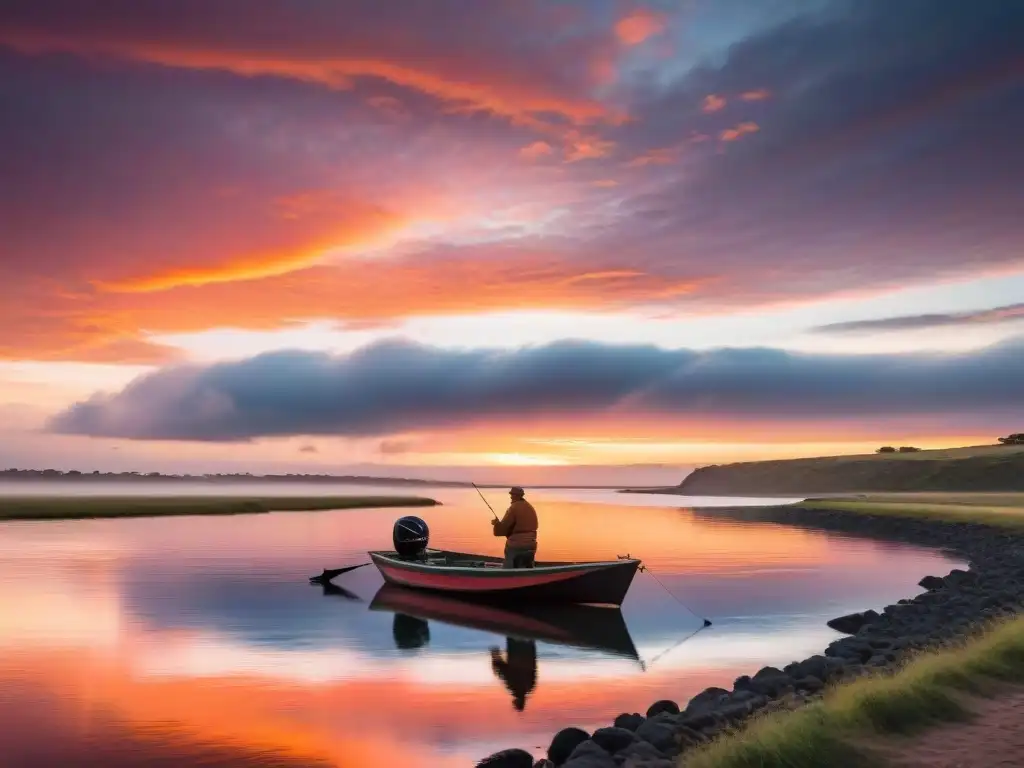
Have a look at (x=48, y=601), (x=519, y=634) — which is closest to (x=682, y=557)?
(x=519, y=634)

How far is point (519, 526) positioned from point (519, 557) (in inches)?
60.0

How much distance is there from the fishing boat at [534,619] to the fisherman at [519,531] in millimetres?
2225

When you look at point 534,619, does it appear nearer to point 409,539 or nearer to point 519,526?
point 519,526

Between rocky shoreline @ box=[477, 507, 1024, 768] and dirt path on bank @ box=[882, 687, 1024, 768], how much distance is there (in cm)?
285

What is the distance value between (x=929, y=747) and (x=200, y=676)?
18.3 metres

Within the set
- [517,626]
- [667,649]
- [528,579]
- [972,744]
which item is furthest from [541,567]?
[972,744]

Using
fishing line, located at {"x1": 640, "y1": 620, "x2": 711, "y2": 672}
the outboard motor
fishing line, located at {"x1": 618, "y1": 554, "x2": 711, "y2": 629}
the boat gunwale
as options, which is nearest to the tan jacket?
the boat gunwale

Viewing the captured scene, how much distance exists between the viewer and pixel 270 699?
2205 centimetres

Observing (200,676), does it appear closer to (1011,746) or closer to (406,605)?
(406,605)

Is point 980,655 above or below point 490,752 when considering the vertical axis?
above

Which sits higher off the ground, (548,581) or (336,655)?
(548,581)

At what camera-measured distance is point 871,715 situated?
582 inches

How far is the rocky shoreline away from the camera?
1504 cm

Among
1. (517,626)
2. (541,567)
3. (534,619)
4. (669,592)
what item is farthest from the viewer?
(669,592)
